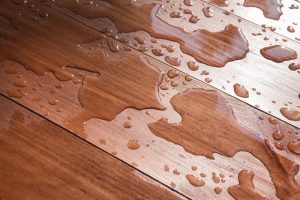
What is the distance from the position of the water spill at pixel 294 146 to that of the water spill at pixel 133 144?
311 millimetres

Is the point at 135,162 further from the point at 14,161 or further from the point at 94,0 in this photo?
the point at 94,0

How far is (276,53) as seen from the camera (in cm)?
93

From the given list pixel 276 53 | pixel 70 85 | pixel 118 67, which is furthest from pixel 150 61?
pixel 276 53

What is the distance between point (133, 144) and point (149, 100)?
0.39ft

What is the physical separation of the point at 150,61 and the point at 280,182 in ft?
1.29

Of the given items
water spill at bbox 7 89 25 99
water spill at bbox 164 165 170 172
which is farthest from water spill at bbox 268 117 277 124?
water spill at bbox 7 89 25 99

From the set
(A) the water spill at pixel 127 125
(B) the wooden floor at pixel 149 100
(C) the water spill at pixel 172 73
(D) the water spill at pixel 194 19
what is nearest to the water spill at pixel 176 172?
(B) the wooden floor at pixel 149 100

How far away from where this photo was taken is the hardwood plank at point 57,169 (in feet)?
2.08

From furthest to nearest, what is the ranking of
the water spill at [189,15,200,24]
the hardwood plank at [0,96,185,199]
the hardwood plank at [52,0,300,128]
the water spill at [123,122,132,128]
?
the water spill at [189,15,200,24]
the hardwood plank at [52,0,300,128]
the water spill at [123,122,132,128]
the hardwood plank at [0,96,185,199]

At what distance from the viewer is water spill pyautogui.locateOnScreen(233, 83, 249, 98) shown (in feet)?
2.72

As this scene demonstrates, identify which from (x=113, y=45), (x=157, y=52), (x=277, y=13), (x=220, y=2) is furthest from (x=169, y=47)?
(x=277, y=13)

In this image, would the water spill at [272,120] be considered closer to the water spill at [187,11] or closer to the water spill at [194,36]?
the water spill at [194,36]

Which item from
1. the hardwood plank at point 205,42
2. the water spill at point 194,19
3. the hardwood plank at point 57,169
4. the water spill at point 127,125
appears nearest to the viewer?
the hardwood plank at point 57,169

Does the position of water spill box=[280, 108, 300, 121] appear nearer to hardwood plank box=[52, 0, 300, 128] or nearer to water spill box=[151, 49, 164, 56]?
hardwood plank box=[52, 0, 300, 128]
